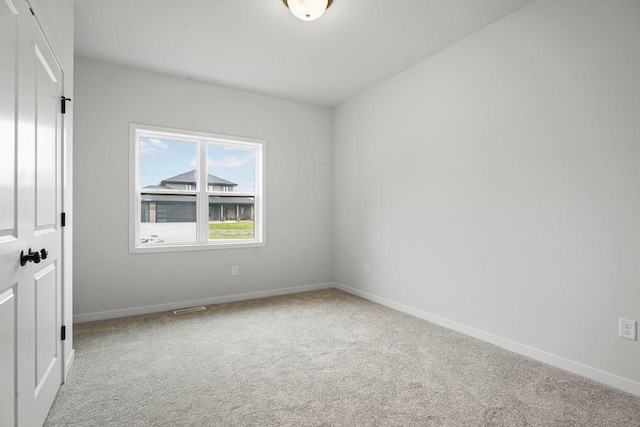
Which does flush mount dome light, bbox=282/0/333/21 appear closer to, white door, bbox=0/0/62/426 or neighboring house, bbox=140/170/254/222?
white door, bbox=0/0/62/426

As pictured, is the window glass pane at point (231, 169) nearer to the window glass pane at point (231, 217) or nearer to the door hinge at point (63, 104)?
the window glass pane at point (231, 217)

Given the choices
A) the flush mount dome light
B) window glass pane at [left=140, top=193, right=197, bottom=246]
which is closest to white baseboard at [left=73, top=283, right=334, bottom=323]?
window glass pane at [left=140, top=193, right=197, bottom=246]

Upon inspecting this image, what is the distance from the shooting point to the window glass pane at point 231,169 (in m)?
4.34

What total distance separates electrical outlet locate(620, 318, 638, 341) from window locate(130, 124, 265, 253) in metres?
3.61

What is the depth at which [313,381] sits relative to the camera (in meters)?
2.25

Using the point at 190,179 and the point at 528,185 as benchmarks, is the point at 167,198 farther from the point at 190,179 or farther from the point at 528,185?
the point at 528,185

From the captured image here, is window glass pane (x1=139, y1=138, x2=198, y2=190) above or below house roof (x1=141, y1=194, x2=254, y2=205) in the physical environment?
above

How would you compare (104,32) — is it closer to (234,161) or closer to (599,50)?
(234,161)

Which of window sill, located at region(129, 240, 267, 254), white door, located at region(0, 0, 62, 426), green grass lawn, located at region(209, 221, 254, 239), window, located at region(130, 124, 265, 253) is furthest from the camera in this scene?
green grass lawn, located at region(209, 221, 254, 239)

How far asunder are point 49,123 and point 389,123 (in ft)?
10.6

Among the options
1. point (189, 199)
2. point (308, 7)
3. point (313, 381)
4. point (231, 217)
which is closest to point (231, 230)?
point (231, 217)

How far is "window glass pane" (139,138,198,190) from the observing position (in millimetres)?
3922

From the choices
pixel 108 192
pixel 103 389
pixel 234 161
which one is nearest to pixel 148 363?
pixel 103 389

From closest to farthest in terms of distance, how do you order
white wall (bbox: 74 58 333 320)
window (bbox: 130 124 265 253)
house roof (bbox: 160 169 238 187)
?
1. white wall (bbox: 74 58 333 320)
2. window (bbox: 130 124 265 253)
3. house roof (bbox: 160 169 238 187)
